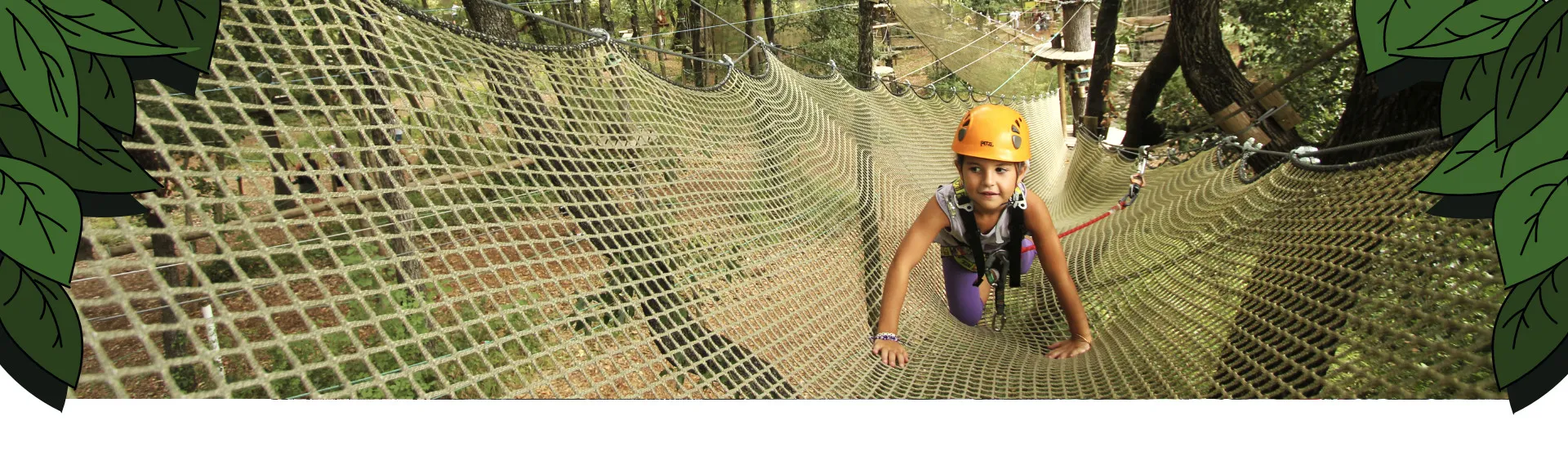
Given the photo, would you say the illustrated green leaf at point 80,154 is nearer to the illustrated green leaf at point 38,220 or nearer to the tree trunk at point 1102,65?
the illustrated green leaf at point 38,220

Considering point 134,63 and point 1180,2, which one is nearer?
point 134,63

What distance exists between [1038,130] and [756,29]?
199 centimetres

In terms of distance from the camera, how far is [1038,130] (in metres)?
2.59

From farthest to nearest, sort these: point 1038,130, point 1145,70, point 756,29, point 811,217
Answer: point 756,29 < point 1038,130 < point 1145,70 < point 811,217

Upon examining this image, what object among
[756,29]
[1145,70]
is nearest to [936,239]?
[1145,70]

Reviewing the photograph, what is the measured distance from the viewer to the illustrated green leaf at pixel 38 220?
1078 mm

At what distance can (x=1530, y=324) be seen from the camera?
41.9 inches

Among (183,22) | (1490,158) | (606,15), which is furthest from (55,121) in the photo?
(606,15)

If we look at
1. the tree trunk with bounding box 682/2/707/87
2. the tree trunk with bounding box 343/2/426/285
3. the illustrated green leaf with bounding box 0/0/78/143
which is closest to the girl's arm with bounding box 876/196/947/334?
the tree trunk with bounding box 343/2/426/285

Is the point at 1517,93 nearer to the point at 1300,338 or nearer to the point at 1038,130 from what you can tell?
the point at 1300,338

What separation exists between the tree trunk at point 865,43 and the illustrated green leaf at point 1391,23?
1.86m

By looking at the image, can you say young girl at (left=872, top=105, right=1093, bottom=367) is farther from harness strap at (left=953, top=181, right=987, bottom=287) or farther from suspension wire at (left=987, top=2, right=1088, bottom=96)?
suspension wire at (left=987, top=2, right=1088, bottom=96)

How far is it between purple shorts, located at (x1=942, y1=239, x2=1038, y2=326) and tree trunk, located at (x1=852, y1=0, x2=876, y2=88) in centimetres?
159

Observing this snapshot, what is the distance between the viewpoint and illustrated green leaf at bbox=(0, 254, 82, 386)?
3.53ft
